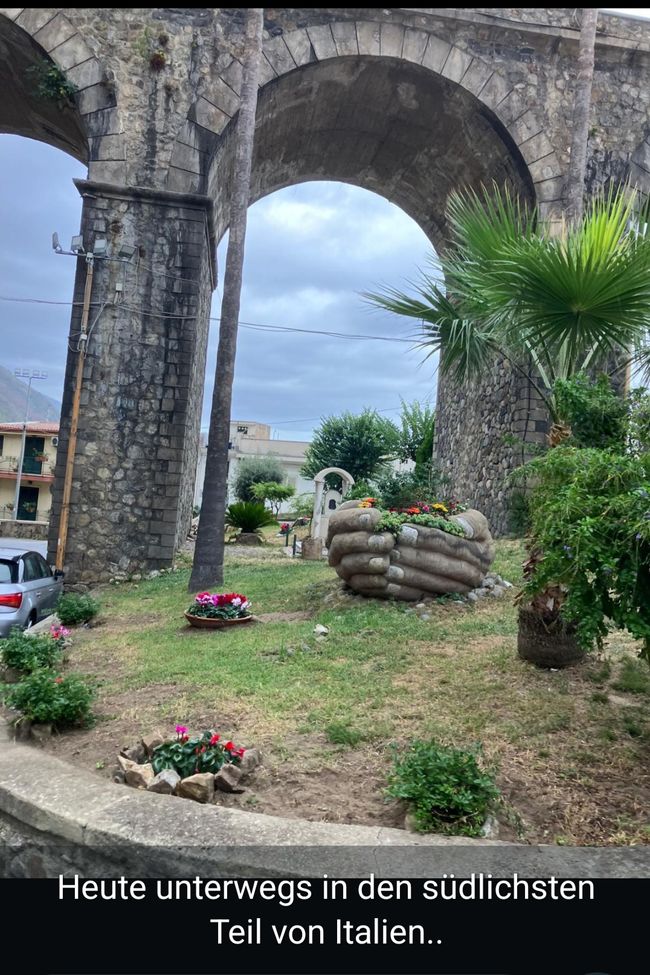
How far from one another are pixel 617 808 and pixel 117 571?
946 centimetres

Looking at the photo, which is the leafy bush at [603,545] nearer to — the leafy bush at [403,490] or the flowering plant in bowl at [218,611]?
the flowering plant in bowl at [218,611]

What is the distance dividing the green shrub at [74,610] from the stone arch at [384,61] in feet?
23.7

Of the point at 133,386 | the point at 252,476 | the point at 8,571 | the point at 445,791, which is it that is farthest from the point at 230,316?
the point at 252,476

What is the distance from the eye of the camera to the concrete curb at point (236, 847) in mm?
2324

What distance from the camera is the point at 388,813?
2.93m

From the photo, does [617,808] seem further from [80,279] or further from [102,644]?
[80,279]

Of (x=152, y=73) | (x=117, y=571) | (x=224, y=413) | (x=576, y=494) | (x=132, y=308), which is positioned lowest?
A: (x=117, y=571)

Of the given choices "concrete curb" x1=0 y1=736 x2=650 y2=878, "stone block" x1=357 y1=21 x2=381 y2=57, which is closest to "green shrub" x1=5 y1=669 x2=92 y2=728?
"concrete curb" x1=0 y1=736 x2=650 y2=878

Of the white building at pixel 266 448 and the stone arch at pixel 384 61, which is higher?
the stone arch at pixel 384 61

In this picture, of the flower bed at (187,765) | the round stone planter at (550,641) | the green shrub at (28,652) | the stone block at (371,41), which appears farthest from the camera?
the stone block at (371,41)

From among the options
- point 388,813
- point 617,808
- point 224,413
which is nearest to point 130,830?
point 388,813
